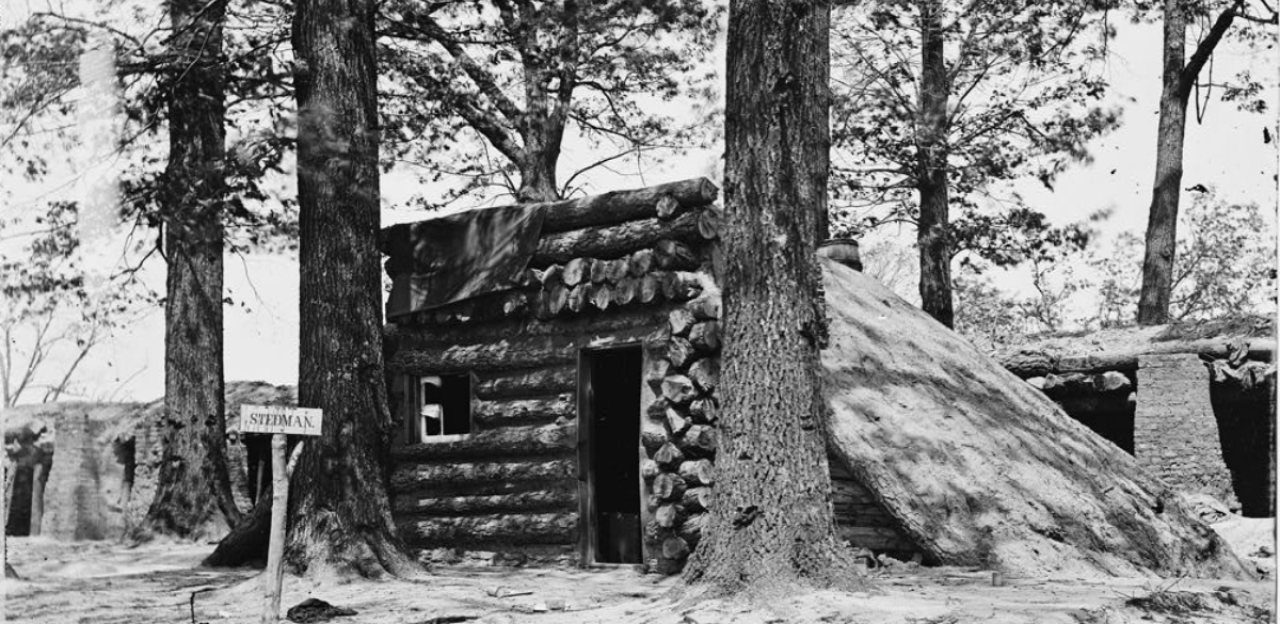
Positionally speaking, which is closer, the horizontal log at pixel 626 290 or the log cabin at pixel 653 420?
the log cabin at pixel 653 420

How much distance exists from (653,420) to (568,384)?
122 centimetres

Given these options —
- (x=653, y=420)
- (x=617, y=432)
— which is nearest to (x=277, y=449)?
(x=653, y=420)

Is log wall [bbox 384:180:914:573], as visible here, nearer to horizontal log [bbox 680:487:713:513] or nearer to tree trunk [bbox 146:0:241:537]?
horizontal log [bbox 680:487:713:513]

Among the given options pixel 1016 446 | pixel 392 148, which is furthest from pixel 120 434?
pixel 1016 446

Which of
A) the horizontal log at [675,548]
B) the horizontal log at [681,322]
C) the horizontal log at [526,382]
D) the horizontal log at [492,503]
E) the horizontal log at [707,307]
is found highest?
the horizontal log at [707,307]

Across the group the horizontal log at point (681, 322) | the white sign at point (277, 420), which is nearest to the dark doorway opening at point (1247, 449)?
the horizontal log at point (681, 322)

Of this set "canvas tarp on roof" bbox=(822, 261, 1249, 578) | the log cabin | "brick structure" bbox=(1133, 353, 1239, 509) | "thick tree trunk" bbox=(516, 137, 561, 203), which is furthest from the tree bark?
"thick tree trunk" bbox=(516, 137, 561, 203)

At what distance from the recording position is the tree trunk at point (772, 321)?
29.9 feet

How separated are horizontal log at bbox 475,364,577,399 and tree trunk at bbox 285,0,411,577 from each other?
1.31 m

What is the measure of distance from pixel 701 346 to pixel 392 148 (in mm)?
10762

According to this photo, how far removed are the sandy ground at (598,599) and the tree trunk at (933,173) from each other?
830 centimetres

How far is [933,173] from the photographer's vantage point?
2117 cm

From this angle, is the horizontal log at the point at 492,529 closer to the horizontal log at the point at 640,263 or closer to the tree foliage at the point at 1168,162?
the horizontal log at the point at 640,263

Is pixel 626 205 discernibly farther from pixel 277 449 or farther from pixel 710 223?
pixel 277 449
